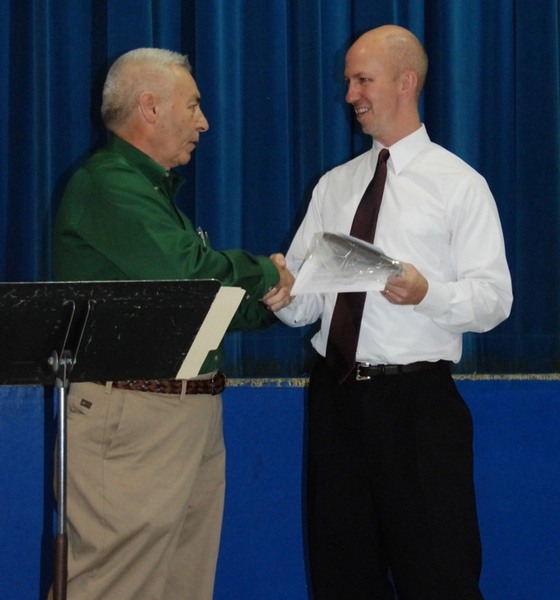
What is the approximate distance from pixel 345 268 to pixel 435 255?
1.07ft

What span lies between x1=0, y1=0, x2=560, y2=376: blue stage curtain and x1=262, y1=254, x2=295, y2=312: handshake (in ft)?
1.76

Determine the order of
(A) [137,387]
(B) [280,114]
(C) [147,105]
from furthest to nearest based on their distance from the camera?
(B) [280,114] → (C) [147,105] → (A) [137,387]

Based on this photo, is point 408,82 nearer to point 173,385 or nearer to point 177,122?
point 177,122

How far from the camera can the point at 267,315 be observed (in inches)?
94.6

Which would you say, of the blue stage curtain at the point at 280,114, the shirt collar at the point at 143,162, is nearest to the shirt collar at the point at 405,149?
the blue stage curtain at the point at 280,114

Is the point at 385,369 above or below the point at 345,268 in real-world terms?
below

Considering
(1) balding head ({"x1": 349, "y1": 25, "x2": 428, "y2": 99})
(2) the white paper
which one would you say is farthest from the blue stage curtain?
(2) the white paper

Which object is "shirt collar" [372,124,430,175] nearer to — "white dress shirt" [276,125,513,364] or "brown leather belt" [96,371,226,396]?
"white dress shirt" [276,125,513,364]

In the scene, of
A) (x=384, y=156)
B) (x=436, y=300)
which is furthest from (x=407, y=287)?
(x=384, y=156)

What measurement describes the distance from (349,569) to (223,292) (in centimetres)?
88

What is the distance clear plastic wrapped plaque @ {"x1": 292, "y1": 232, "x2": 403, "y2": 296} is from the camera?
191 cm

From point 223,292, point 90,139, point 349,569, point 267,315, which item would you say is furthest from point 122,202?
point 349,569

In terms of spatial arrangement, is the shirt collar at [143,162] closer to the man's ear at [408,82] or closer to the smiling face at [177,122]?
the smiling face at [177,122]

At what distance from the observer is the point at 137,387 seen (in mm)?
2025
